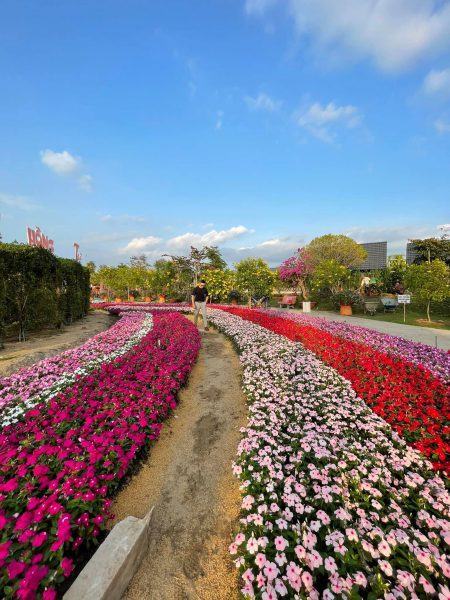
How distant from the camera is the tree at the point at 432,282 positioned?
12.2 metres

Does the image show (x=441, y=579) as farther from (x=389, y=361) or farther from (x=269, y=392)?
(x=389, y=361)

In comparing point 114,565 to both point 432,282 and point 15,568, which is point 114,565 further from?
point 432,282

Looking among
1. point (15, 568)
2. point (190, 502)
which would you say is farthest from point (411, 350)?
point (15, 568)

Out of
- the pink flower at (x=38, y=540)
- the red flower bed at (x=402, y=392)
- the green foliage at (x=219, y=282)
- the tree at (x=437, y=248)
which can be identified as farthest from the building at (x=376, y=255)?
the pink flower at (x=38, y=540)

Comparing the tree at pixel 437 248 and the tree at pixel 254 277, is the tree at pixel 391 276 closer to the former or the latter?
the tree at pixel 437 248

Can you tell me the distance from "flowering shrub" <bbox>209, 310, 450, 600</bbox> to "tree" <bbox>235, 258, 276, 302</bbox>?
15.2 m

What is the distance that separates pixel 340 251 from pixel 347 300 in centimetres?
1167

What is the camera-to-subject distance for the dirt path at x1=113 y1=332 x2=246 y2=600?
2.08 meters

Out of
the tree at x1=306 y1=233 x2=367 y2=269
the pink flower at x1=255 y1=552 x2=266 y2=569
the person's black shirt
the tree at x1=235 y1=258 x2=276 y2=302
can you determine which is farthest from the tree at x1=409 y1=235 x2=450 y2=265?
the pink flower at x1=255 y1=552 x2=266 y2=569

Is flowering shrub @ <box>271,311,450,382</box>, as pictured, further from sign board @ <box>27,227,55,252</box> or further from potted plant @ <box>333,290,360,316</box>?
sign board @ <box>27,227,55,252</box>

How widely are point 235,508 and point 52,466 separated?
182 cm

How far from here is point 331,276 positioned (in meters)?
19.5

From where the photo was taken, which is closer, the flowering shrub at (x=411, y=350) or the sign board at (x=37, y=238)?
the flowering shrub at (x=411, y=350)

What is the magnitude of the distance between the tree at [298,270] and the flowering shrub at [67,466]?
65.4 feet
